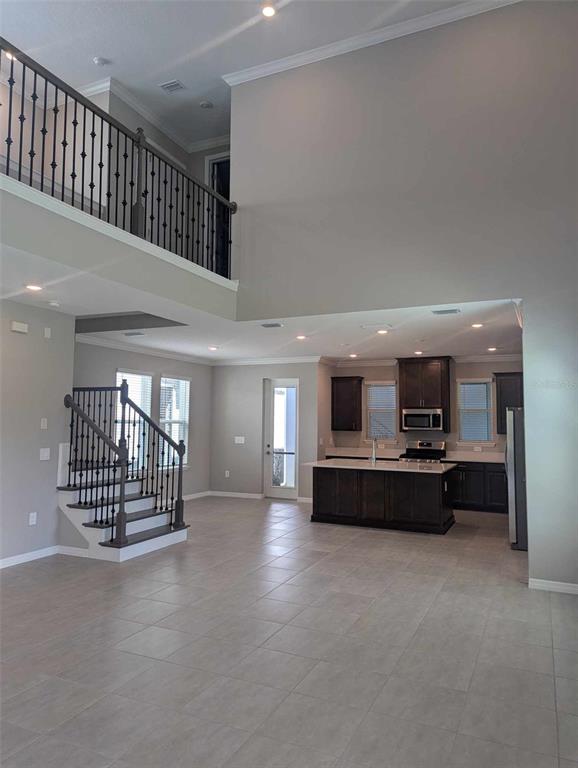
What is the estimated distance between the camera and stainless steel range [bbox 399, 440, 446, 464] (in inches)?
366

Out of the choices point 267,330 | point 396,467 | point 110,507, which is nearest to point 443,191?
point 267,330

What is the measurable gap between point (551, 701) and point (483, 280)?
3.58 m

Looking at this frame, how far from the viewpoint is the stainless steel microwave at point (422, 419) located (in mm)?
9297

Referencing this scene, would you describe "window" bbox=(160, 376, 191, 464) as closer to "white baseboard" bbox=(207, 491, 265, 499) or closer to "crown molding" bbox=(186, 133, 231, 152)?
"white baseboard" bbox=(207, 491, 265, 499)

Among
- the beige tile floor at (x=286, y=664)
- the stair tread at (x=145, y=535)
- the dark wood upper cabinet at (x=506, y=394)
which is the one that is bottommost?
the beige tile floor at (x=286, y=664)

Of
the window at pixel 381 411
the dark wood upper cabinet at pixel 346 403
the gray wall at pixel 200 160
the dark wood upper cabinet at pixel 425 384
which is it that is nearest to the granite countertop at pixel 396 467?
the dark wood upper cabinet at pixel 425 384

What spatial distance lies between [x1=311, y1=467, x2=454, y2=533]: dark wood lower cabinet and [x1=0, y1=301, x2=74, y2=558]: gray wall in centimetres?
360

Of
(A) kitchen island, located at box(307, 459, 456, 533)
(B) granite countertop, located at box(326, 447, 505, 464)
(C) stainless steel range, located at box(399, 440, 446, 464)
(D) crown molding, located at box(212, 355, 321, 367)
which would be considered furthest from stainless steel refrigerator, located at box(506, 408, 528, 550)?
(D) crown molding, located at box(212, 355, 321, 367)

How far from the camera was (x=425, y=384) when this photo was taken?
938 cm

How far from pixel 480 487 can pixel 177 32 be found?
771 centimetres

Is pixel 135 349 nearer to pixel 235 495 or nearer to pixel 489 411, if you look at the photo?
pixel 235 495

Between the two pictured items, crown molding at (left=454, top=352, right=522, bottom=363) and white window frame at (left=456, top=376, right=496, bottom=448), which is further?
white window frame at (left=456, top=376, right=496, bottom=448)

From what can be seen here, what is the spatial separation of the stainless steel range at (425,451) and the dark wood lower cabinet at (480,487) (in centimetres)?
56

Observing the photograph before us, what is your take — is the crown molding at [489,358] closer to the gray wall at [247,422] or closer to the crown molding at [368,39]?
the gray wall at [247,422]
